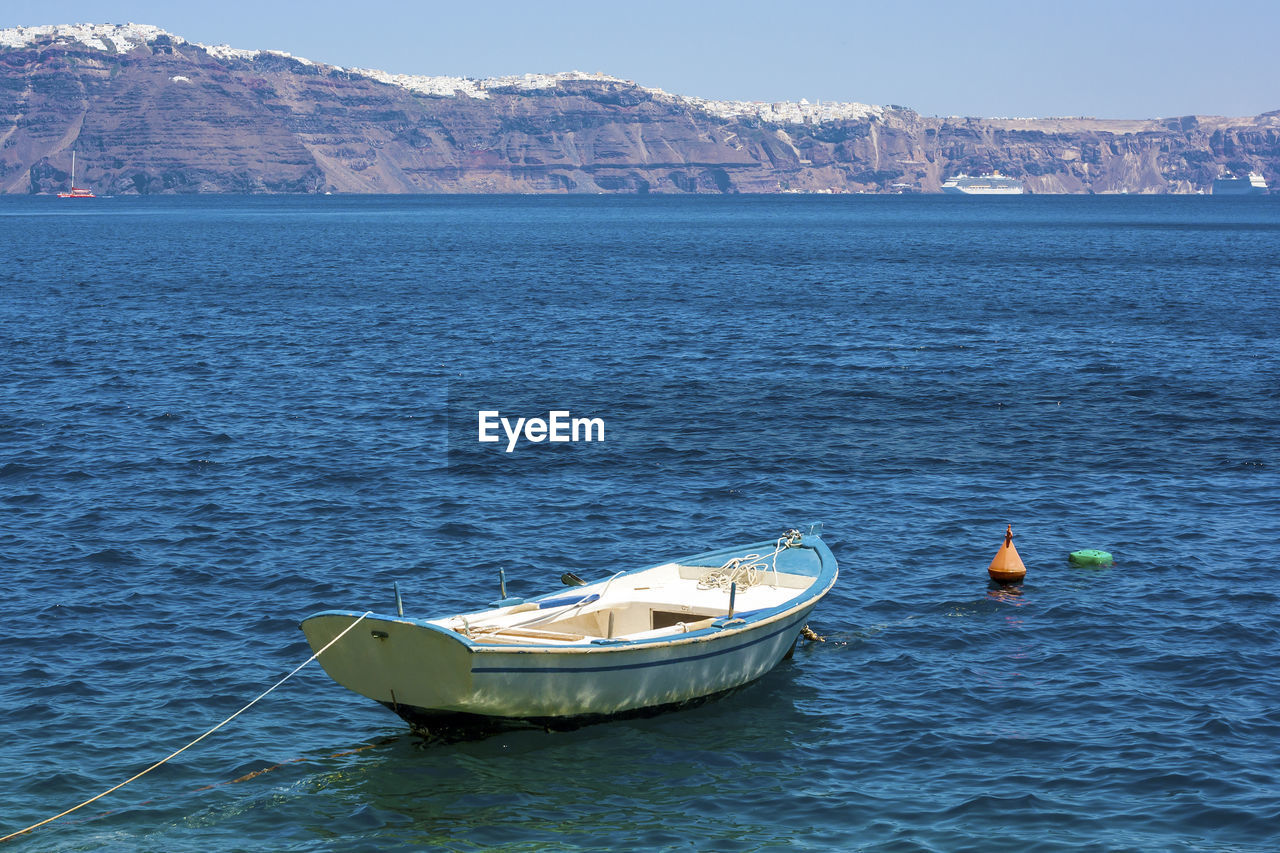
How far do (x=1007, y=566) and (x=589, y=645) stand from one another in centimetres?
1182

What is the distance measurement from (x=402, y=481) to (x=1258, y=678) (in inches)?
860


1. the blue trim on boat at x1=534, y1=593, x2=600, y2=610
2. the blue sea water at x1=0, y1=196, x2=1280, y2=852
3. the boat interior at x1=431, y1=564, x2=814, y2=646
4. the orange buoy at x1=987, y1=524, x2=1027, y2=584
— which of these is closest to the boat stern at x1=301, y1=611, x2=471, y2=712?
the boat interior at x1=431, y1=564, x2=814, y2=646

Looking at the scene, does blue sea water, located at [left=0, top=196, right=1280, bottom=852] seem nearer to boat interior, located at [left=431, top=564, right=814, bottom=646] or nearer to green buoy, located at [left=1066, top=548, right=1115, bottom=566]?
green buoy, located at [left=1066, top=548, right=1115, bottom=566]

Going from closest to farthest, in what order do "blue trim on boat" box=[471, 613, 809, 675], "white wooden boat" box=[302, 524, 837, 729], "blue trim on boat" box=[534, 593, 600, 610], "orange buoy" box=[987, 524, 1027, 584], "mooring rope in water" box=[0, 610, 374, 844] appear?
"mooring rope in water" box=[0, 610, 374, 844] → "white wooden boat" box=[302, 524, 837, 729] → "blue trim on boat" box=[471, 613, 809, 675] → "blue trim on boat" box=[534, 593, 600, 610] → "orange buoy" box=[987, 524, 1027, 584]

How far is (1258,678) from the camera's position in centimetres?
2130

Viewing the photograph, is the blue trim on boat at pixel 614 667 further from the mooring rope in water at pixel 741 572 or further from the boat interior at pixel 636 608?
the mooring rope in water at pixel 741 572

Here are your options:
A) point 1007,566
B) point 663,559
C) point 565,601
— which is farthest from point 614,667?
point 1007,566

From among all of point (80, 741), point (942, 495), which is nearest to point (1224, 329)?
point (942, 495)

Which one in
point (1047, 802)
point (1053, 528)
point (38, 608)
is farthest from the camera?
point (1053, 528)

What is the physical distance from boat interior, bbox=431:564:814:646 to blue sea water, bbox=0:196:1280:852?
1.39m

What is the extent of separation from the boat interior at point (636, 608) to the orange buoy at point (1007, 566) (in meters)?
6.01

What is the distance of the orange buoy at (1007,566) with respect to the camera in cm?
2644

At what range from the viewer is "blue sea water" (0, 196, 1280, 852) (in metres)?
16.9

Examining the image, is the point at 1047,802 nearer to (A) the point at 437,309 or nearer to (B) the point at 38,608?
(B) the point at 38,608
